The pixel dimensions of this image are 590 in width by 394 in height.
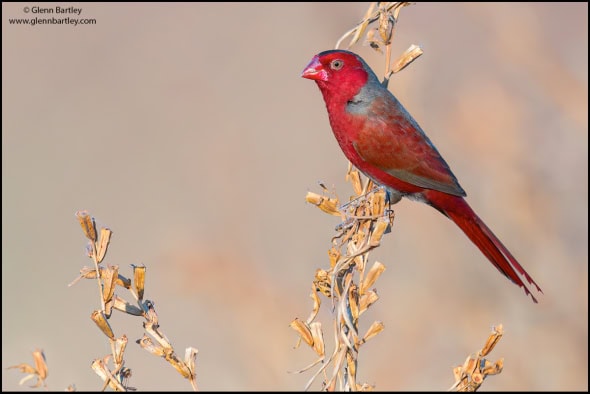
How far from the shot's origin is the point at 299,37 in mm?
8312

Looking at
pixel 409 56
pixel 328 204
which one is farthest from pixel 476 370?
Result: pixel 409 56

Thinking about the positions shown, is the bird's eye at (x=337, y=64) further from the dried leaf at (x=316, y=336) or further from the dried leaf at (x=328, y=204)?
the dried leaf at (x=316, y=336)

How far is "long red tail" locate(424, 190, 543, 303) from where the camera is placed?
358cm

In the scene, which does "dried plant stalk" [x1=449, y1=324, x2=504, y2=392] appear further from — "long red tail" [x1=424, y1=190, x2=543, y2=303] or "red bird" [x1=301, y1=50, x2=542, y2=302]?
"red bird" [x1=301, y1=50, x2=542, y2=302]

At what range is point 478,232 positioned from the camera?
3824 millimetres

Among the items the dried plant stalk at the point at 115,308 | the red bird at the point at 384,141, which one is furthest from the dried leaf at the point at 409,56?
the dried plant stalk at the point at 115,308

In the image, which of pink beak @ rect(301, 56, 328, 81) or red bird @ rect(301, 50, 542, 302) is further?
pink beak @ rect(301, 56, 328, 81)

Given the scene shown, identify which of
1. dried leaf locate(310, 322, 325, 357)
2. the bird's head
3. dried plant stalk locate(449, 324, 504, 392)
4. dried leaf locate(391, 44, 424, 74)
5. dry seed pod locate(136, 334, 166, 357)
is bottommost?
dried plant stalk locate(449, 324, 504, 392)

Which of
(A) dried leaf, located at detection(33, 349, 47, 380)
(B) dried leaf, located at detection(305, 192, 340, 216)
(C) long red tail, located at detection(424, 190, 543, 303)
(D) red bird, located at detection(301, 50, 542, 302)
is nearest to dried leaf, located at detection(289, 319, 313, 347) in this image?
(B) dried leaf, located at detection(305, 192, 340, 216)

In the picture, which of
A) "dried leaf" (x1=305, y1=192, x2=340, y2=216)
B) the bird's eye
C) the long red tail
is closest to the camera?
"dried leaf" (x1=305, y1=192, x2=340, y2=216)

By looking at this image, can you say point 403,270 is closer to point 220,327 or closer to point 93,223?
point 220,327

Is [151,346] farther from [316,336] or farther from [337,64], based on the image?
[337,64]

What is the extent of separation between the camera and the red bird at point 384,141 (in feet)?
12.7

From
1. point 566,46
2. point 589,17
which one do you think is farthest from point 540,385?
point 589,17
